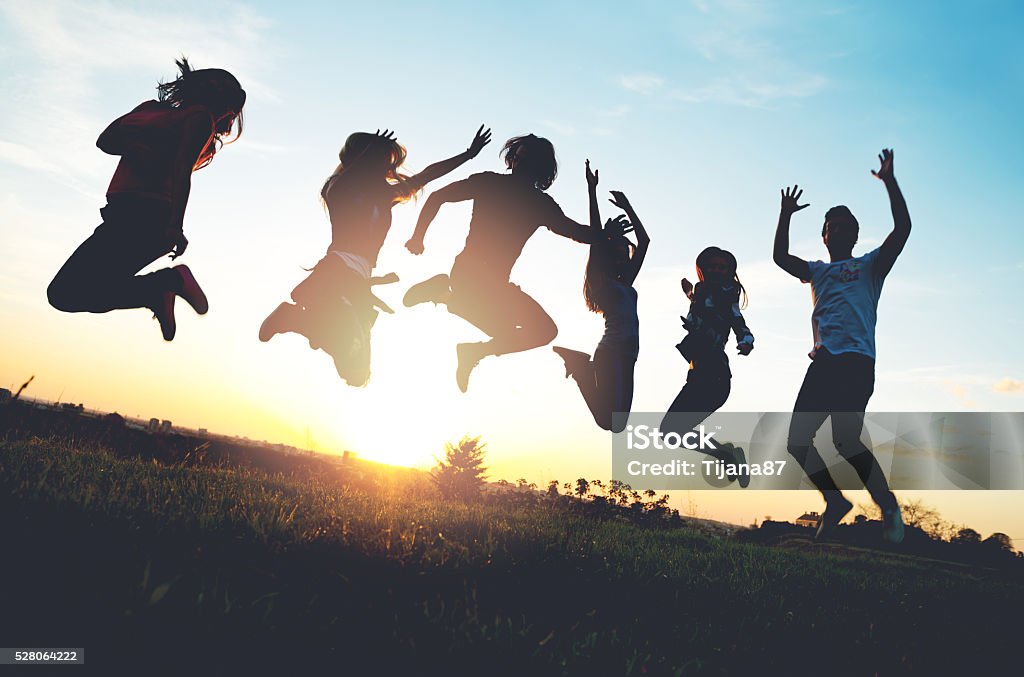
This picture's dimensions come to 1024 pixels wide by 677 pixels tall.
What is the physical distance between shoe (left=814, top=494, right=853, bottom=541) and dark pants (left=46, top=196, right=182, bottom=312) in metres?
6.45

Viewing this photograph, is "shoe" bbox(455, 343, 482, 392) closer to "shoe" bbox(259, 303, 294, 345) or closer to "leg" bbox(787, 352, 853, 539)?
"shoe" bbox(259, 303, 294, 345)

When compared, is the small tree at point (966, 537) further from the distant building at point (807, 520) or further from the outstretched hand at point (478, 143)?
the outstretched hand at point (478, 143)

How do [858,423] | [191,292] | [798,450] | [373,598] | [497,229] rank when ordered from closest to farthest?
[373,598] < [858,423] < [798,450] < [191,292] < [497,229]

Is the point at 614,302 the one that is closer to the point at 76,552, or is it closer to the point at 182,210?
the point at 182,210

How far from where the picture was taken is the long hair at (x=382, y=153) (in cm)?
611

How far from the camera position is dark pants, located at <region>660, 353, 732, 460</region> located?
661 centimetres

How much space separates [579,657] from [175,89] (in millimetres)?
5914

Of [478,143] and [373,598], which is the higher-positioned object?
[478,143]

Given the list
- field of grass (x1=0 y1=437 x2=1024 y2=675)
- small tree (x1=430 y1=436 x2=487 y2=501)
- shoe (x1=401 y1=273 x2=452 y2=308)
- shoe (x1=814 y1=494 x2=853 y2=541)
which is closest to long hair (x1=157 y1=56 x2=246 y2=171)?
shoe (x1=401 y1=273 x2=452 y2=308)

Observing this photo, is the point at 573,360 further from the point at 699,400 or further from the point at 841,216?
the point at 841,216

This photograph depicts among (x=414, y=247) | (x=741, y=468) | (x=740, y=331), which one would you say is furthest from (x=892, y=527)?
(x=414, y=247)

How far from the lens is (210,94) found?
5.50 m

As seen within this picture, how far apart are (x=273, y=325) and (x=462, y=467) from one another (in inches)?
542

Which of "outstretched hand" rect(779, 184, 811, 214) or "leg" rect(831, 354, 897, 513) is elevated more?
"outstretched hand" rect(779, 184, 811, 214)
